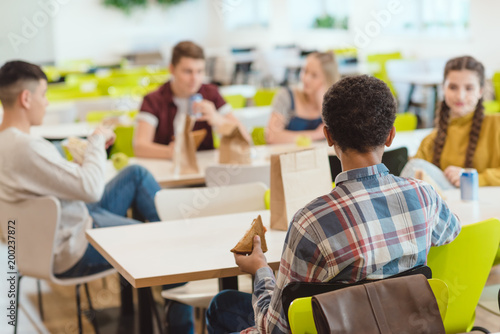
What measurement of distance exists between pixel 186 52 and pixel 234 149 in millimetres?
881

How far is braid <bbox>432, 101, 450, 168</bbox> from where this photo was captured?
3.11 metres

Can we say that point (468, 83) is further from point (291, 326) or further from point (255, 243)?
point (291, 326)

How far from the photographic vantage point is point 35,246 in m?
2.72

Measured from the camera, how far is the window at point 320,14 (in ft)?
44.0

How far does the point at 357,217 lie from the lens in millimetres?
1475

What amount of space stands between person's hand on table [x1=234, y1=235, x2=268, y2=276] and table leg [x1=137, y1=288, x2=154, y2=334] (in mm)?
1161

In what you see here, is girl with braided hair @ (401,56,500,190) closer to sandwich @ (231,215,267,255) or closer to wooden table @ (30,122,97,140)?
sandwich @ (231,215,267,255)

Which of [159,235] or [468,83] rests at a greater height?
[468,83]

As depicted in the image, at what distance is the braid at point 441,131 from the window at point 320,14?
10215 millimetres

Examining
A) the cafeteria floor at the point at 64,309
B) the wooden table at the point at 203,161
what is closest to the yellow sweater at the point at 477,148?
the wooden table at the point at 203,161

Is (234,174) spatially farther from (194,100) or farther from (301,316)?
(301,316)

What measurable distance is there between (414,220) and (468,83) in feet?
5.50

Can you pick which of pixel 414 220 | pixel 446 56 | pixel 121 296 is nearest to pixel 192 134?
pixel 121 296

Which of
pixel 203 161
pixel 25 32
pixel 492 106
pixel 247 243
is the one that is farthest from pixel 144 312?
pixel 25 32
